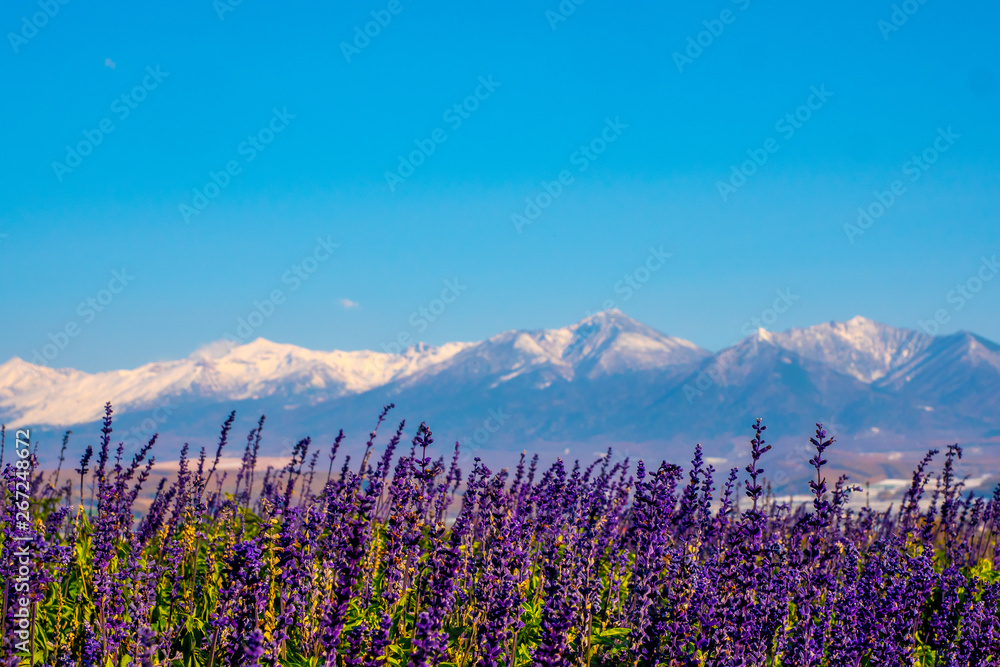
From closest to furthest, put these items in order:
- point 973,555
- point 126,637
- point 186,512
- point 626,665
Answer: point 126,637, point 626,665, point 186,512, point 973,555

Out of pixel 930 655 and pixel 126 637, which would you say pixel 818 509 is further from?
pixel 126 637

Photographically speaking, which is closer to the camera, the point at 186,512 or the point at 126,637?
the point at 126,637

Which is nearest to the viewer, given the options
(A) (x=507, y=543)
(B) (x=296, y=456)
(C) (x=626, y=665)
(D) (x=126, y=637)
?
(D) (x=126, y=637)

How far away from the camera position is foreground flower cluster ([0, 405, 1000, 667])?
5926mm

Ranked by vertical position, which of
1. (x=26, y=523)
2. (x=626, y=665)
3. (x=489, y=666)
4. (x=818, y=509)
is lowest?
(x=626, y=665)

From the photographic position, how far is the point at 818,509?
23.4ft

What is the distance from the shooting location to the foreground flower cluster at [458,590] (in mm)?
5926

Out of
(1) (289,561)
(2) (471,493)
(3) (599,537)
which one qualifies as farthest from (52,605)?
(3) (599,537)

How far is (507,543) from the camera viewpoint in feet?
23.2

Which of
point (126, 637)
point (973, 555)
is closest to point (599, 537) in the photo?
point (126, 637)

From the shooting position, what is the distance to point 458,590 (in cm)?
856

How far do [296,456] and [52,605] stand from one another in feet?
19.2

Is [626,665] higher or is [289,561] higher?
[289,561]

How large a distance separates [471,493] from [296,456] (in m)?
4.85
